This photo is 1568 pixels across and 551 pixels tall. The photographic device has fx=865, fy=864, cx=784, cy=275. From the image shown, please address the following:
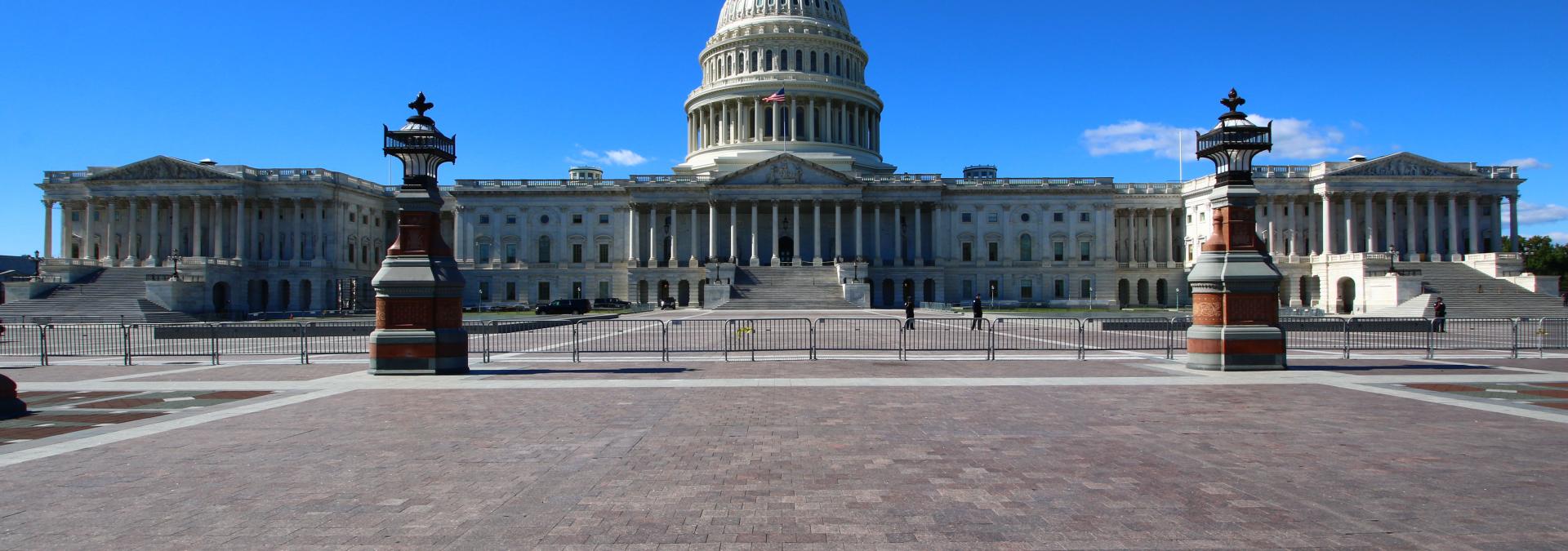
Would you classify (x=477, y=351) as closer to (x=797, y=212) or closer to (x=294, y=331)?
(x=294, y=331)

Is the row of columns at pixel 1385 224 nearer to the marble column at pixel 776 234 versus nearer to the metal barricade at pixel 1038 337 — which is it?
the marble column at pixel 776 234

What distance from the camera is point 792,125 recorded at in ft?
326

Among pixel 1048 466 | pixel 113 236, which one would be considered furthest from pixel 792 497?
pixel 113 236

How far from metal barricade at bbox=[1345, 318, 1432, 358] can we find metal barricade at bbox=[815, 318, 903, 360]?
45.0 ft

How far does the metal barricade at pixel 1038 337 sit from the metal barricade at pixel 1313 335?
751 cm

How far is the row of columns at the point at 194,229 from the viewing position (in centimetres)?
8562

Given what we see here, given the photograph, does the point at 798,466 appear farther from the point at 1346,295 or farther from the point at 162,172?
the point at 162,172

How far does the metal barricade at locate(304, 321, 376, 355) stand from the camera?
29609 mm

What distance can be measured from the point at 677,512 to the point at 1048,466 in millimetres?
4341

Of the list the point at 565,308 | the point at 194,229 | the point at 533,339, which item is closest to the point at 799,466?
the point at 533,339

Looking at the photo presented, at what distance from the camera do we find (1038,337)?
3394cm

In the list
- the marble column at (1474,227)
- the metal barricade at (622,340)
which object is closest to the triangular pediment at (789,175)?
the metal barricade at (622,340)

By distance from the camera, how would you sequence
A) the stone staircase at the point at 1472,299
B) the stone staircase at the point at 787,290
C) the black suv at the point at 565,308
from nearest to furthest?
the stone staircase at the point at 1472,299 → the black suv at the point at 565,308 → the stone staircase at the point at 787,290

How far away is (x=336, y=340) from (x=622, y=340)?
11.6 metres
